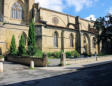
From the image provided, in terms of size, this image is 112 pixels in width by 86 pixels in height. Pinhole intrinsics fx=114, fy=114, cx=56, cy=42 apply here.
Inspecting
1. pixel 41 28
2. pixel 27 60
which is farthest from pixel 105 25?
pixel 27 60

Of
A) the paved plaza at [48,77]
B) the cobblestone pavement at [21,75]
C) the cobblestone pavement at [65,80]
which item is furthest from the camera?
the cobblestone pavement at [21,75]

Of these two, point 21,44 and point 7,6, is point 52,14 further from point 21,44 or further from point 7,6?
point 21,44

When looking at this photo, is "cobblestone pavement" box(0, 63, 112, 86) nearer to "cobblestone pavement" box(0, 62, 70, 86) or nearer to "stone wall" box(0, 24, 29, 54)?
"cobblestone pavement" box(0, 62, 70, 86)

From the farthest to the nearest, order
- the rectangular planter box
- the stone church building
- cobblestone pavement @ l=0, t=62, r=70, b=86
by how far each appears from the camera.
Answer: the stone church building, the rectangular planter box, cobblestone pavement @ l=0, t=62, r=70, b=86

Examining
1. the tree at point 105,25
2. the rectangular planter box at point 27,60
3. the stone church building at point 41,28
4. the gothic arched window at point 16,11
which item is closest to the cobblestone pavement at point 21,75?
the rectangular planter box at point 27,60

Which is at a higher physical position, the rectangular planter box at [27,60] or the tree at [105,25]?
the tree at [105,25]

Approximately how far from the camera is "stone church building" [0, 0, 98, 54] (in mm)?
23886

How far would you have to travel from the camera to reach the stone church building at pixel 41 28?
78.4 feet

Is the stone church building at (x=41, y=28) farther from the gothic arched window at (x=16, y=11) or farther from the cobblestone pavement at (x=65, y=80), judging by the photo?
the cobblestone pavement at (x=65, y=80)

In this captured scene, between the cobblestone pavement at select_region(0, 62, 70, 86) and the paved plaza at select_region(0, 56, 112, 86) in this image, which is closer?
the paved plaza at select_region(0, 56, 112, 86)

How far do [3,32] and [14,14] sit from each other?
8.75 m

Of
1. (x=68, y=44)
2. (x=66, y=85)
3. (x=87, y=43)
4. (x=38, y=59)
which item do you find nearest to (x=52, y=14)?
(x=68, y=44)

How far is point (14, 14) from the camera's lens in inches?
1154

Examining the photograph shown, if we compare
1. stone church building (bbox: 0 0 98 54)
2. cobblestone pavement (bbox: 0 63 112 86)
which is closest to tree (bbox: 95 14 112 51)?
stone church building (bbox: 0 0 98 54)
